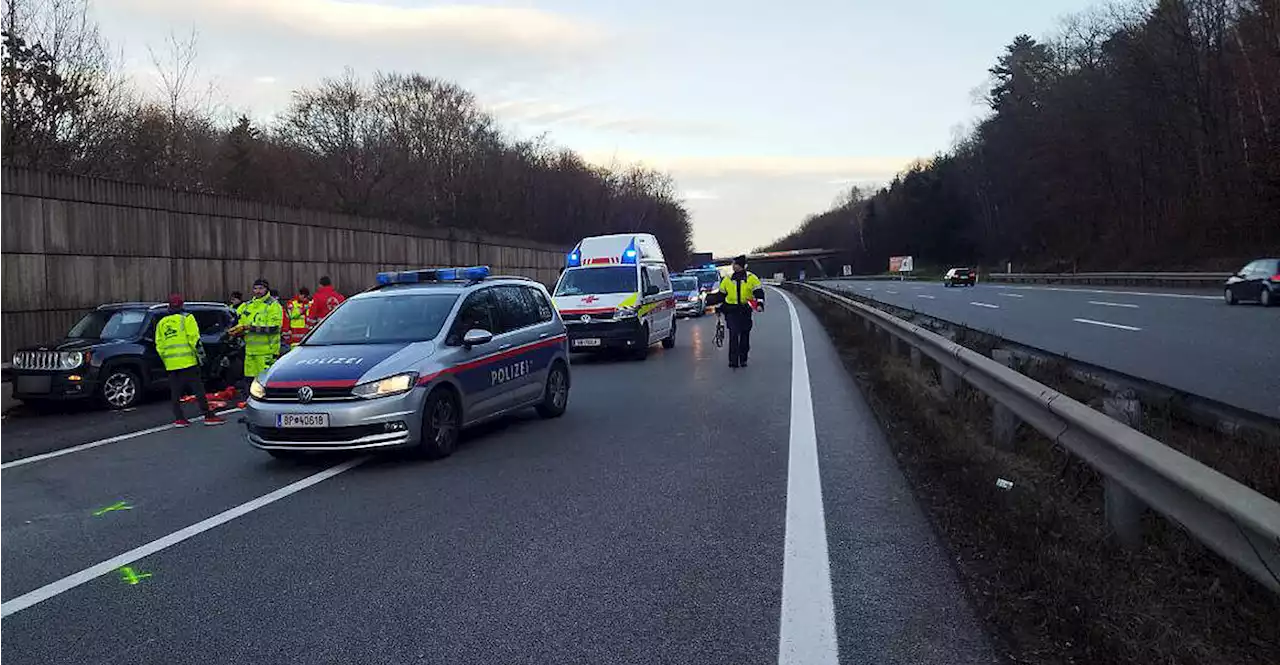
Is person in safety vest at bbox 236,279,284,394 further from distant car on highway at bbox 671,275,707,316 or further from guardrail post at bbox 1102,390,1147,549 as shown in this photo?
distant car on highway at bbox 671,275,707,316

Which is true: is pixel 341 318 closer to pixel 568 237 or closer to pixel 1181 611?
pixel 1181 611

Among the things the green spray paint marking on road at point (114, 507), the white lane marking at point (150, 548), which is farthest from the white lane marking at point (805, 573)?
the green spray paint marking on road at point (114, 507)

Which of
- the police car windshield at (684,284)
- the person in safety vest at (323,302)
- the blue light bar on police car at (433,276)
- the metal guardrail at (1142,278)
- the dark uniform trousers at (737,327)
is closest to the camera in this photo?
the blue light bar on police car at (433,276)

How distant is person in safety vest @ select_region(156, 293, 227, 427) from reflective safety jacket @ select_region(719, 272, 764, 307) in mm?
8147

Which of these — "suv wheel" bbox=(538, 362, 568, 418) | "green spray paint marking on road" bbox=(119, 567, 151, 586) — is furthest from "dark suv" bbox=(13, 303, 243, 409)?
"green spray paint marking on road" bbox=(119, 567, 151, 586)

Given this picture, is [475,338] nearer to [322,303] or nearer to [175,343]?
[175,343]

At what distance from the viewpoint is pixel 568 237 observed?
92.1 meters

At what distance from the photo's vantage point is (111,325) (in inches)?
555

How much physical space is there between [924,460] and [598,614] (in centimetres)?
410

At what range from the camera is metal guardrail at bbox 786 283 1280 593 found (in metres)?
3.30

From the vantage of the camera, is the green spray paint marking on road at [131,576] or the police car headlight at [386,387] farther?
the police car headlight at [386,387]

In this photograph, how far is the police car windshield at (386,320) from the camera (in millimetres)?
9117

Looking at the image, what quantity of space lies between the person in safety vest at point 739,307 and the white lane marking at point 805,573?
7157mm

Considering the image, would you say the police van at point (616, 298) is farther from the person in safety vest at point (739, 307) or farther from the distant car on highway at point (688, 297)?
the distant car on highway at point (688, 297)
